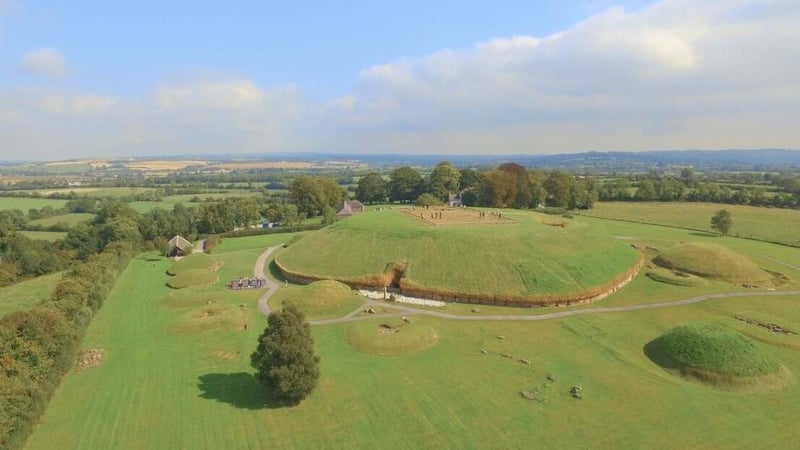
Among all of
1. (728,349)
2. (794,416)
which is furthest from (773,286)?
(794,416)

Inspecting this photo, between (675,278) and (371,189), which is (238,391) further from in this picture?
(371,189)

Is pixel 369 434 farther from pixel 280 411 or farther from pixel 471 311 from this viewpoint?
pixel 471 311

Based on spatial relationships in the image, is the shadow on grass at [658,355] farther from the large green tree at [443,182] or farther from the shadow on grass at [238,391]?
the large green tree at [443,182]

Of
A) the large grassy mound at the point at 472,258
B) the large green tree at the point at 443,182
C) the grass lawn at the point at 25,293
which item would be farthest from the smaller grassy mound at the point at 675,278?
the grass lawn at the point at 25,293

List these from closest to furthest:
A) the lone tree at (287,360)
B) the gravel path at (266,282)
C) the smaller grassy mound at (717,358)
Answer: the lone tree at (287,360) → the smaller grassy mound at (717,358) → the gravel path at (266,282)

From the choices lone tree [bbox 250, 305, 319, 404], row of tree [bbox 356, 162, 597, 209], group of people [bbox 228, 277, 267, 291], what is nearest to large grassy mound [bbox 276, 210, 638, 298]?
group of people [bbox 228, 277, 267, 291]
